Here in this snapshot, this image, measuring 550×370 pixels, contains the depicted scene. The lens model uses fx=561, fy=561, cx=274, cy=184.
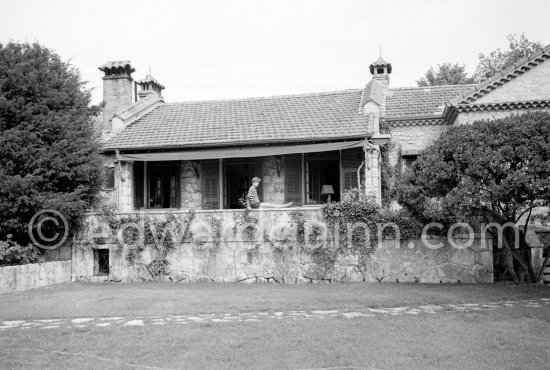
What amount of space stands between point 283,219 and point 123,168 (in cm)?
711

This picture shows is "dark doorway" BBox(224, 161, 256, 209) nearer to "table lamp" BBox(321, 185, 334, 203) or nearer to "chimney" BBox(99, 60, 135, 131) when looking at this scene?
"table lamp" BBox(321, 185, 334, 203)

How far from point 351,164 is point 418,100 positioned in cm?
534

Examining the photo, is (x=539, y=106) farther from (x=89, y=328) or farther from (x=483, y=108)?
(x=89, y=328)

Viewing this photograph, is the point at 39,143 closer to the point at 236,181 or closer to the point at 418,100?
the point at 236,181

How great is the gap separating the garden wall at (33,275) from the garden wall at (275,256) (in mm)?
576

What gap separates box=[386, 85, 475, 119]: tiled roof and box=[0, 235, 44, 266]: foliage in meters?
13.1

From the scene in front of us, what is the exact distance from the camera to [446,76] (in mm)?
41719

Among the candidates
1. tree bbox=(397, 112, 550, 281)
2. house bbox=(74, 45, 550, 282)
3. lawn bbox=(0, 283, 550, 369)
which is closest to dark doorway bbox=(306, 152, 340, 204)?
house bbox=(74, 45, 550, 282)

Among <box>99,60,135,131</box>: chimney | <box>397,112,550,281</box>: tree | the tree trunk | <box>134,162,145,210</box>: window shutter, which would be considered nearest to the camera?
<box>397,112,550,281</box>: tree

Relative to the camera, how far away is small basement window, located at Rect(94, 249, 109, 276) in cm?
1722

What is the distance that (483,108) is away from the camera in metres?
18.7

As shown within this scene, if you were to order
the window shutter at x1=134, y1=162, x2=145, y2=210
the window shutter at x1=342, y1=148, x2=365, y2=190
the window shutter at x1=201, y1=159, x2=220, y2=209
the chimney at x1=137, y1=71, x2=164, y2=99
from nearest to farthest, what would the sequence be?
the window shutter at x1=342, y1=148, x2=365, y2=190, the window shutter at x1=201, y1=159, x2=220, y2=209, the window shutter at x1=134, y1=162, x2=145, y2=210, the chimney at x1=137, y1=71, x2=164, y2=99

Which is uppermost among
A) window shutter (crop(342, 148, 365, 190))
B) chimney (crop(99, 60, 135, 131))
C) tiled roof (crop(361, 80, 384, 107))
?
chimney (crop(99, 60, 135, 131))

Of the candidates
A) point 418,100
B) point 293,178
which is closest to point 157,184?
point 293,178
